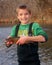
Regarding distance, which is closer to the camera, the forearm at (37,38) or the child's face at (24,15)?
the forearm at (37,38)

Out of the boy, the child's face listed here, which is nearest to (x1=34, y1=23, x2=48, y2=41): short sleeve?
the boy

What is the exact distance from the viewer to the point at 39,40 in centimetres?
392

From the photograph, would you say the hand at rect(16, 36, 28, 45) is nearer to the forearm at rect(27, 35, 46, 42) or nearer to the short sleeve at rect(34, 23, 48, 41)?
the forearm at rect(27, 35, 46, 42)

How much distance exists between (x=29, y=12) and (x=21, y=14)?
0.10m

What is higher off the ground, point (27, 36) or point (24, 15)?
point (24, 15)

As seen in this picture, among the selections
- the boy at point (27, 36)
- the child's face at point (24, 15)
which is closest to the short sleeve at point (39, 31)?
the boy at point (27, 36)

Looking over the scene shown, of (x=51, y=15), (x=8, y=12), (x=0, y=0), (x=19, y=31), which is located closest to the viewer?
(x=19, y=31)

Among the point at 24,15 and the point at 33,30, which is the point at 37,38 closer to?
the point at 33,30

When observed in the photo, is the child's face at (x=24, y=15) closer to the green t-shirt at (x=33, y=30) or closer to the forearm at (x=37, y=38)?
the green t-shirt at (x=33, y=30)

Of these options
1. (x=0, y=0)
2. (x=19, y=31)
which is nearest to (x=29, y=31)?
(x=19, y=31)

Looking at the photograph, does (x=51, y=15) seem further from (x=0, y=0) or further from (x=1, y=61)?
(x=1, y=61)

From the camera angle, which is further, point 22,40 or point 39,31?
point 39,31

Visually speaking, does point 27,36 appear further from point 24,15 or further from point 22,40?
point 24,15

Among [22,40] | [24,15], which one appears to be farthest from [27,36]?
[24,15]
